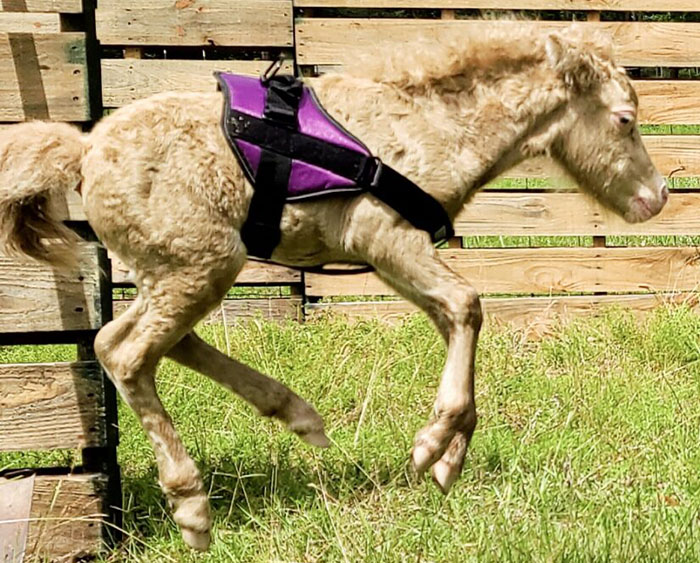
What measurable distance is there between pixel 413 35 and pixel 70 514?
3.48 metres

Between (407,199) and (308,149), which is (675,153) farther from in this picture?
(308,149)

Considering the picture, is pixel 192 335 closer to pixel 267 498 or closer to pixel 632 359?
pixel 267 498

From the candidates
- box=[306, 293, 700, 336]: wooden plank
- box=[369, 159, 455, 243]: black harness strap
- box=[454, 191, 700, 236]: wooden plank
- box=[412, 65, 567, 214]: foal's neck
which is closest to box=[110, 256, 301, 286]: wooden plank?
box=[306, 293, 700, 336]: wooden plank

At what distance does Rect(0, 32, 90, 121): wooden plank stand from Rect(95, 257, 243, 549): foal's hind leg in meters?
0.96

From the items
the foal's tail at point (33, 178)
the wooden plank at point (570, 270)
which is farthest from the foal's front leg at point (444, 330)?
the wooden plank at point (570, 270)

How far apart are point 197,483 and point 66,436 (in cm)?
92

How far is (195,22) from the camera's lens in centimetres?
620

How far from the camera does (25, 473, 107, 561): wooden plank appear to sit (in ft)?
12.5

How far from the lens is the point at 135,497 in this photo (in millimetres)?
4121

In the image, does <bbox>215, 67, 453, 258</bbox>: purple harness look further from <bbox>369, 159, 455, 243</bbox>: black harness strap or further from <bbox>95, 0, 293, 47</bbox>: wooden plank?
<bbox>95, 0, 293, 47</bbox>: wooden plank

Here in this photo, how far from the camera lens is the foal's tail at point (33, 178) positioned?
9.96 ft

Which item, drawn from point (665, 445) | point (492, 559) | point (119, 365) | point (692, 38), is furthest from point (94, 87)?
point (692, 38)

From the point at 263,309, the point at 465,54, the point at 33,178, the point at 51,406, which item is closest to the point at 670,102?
the point at 263,309

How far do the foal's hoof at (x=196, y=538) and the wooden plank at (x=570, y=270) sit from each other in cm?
340
